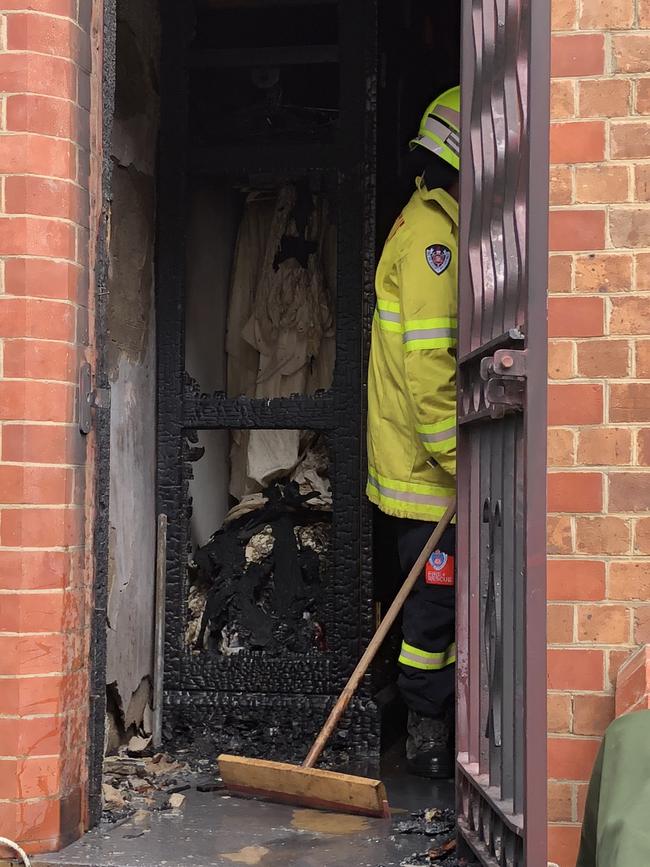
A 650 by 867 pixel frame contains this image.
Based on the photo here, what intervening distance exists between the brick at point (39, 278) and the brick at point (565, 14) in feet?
5.03

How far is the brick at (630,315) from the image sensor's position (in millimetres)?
3096

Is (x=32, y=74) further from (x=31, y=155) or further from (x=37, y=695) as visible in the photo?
(x=37, y=695)

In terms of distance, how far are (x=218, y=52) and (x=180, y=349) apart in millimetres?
1274

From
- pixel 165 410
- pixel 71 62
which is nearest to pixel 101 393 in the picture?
pixel 71 62

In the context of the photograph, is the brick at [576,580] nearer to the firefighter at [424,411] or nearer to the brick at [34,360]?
the firefighter at [424,411]

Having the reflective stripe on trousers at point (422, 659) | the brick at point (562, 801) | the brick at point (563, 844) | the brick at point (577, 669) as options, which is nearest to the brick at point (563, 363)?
the brick at point (577, 669)

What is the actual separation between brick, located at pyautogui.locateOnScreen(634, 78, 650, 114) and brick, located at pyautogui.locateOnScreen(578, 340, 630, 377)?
2.03 ft

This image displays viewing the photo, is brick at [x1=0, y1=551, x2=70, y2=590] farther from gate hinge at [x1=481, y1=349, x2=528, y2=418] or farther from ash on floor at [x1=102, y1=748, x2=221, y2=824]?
gate hinge at [x1=481, y1=349, x2=528, y2=418]

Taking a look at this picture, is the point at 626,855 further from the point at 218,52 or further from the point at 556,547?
the point at 218,52

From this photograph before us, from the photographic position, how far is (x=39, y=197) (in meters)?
3.41

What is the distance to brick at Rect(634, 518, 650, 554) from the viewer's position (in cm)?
308

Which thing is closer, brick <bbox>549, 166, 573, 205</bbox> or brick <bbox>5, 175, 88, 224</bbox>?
brick <bbox>549, 166, 573, 205</bbox>

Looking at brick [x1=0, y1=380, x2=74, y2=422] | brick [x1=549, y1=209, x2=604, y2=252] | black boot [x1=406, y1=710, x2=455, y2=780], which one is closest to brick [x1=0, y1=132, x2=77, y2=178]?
brick [x1=0, y1=380, x2=74, y2=422]

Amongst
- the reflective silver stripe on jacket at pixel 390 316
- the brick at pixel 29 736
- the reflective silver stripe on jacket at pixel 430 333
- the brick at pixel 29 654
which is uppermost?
the reflective silver stripe on jacket at pixel 390 316
